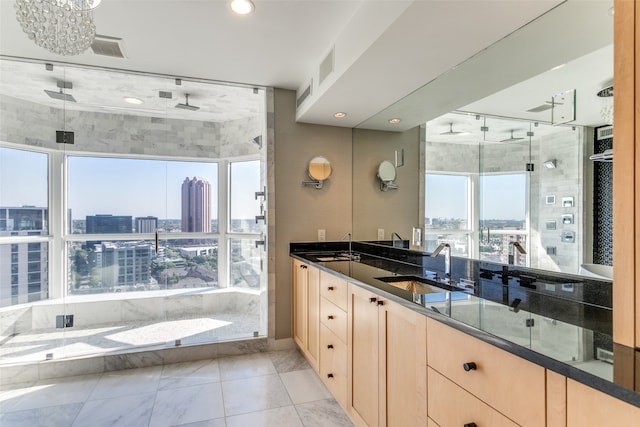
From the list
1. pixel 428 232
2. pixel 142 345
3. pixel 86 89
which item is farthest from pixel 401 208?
pixel 86 89

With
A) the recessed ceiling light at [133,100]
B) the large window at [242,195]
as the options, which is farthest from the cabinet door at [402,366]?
the recessed ceiling light at [133,100]

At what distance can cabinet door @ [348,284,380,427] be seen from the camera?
1.70 metres

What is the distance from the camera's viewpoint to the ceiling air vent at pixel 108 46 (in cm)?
232

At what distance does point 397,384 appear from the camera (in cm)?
150

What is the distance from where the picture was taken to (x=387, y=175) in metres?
3.03

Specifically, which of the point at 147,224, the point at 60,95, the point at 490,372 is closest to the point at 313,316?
the point at 490,372

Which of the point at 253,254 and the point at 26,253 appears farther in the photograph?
the point at 253,254

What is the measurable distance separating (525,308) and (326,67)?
78.1 inches

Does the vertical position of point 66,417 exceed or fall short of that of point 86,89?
it falls short

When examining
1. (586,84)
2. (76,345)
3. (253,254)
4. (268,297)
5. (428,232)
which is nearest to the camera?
(586,84)

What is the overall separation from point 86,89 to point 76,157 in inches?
25.7

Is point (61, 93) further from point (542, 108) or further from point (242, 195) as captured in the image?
point (542, 108)

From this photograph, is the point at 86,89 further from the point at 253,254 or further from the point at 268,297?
the point at 268,297

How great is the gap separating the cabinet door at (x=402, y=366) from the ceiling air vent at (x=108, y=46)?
2529 mm
